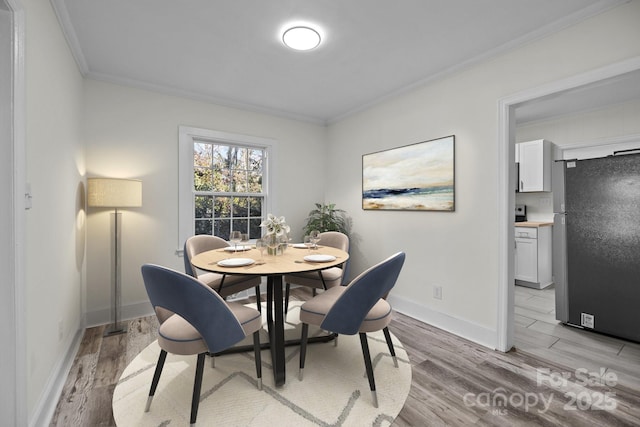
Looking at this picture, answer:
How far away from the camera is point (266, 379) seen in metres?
1.99

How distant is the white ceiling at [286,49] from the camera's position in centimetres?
196

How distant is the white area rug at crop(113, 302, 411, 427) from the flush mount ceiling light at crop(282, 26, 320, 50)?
2.51m

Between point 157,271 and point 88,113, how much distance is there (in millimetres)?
2485

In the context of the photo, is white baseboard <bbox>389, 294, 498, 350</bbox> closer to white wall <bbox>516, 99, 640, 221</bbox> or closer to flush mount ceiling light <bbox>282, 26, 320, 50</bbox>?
flush mount ceiling light <bbox>282, 26, 320, 50</bbox>

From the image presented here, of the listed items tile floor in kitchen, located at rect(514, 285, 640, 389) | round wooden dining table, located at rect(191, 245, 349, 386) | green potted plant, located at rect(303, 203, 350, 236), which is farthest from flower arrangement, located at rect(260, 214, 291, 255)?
tile floor in kitchen, located at rect(514, 285, 640, 389)

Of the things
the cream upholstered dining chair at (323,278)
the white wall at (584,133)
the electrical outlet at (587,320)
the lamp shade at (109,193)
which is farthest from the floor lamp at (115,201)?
the white wall at (584,133)

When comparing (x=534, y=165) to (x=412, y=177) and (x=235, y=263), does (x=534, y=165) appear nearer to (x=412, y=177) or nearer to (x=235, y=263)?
(x=412, y=177)

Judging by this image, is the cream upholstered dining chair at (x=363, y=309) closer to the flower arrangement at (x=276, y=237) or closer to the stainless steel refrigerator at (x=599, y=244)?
the flower arrangement at (x=276, y=237)

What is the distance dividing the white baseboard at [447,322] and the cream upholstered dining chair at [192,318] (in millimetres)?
2075

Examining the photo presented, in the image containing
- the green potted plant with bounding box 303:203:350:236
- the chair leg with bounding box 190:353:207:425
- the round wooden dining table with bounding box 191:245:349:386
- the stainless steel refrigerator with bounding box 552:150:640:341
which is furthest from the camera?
the green potted plant with bounding box 303:203:350:236

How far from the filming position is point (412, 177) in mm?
3213

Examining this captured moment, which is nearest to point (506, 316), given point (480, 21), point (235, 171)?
point (480, 21)

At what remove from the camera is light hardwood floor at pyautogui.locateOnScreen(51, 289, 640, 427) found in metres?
1.65

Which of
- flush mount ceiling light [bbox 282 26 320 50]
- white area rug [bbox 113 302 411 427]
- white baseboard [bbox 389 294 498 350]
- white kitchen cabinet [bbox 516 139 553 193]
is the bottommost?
white area rug [bbox 113 302 411 427]
